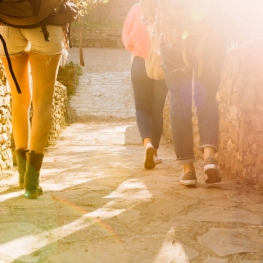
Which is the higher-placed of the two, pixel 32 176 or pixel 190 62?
pixel 190 62

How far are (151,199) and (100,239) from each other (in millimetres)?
690

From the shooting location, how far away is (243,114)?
2.91m

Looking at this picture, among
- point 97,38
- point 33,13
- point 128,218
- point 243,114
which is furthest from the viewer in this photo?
point 97,38

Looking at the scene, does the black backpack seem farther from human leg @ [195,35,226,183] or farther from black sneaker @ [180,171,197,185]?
black sneaker @ [180,171,197,185]

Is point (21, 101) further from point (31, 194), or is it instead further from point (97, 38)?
point (97, 38)

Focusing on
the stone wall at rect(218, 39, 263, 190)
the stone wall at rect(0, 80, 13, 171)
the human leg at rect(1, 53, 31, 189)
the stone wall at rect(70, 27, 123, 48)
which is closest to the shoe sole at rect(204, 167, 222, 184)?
the stone wall at rect(218, 39, 263, 190)

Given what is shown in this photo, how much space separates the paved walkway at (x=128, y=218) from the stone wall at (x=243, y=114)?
174mm

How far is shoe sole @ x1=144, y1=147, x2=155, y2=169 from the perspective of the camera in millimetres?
3455

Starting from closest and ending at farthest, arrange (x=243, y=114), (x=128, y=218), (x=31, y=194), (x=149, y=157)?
A: (x=128, y=218) → (x=31, y=194) → (x=243, y=114) → (x=149, y=157)

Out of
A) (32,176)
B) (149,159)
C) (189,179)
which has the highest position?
(32,176)

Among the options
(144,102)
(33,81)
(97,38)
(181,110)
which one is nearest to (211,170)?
(181,110)

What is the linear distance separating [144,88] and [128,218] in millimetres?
1687

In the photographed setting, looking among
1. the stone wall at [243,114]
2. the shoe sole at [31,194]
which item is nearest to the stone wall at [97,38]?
the stone wall at [243,114]

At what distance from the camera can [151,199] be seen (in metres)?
2.42
